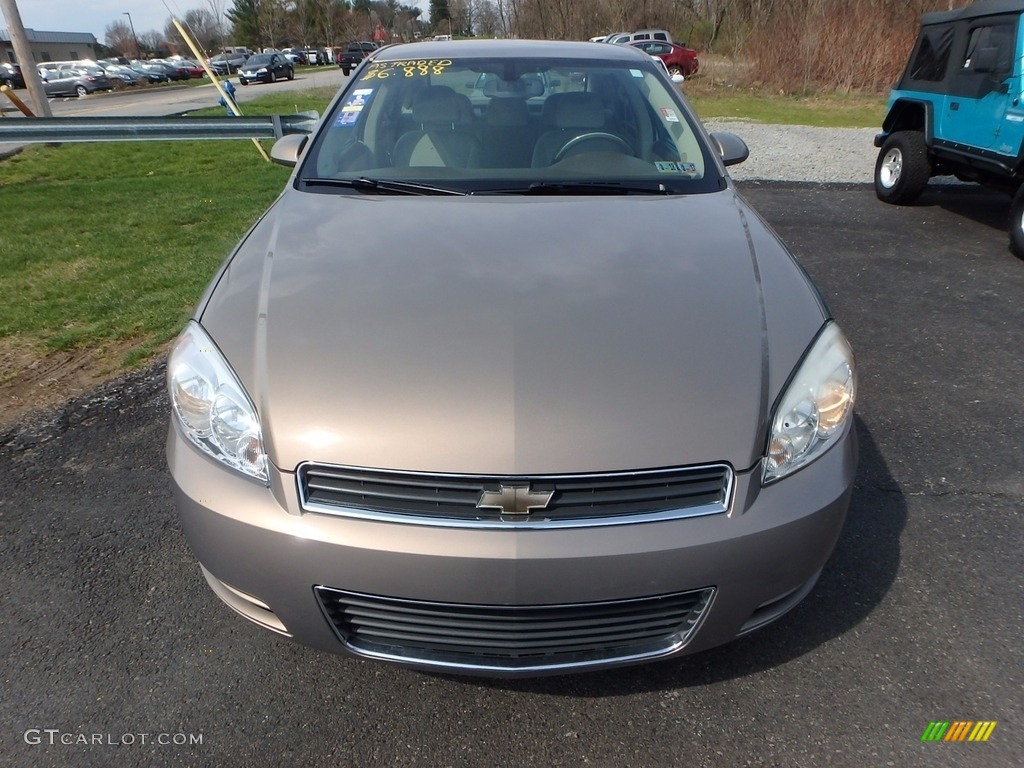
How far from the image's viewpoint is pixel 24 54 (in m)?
11.4

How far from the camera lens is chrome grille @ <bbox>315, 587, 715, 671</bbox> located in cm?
170

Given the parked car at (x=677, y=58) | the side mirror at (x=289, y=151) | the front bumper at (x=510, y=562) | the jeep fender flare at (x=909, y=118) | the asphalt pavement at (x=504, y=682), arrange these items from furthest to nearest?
the parked car at (x=677, y=58) < the jeep fender flare at (x=909, y=118) < the side mirror at (x=289, y=151) < the asphalt pavement at (x=504, y=682) < the front bumper at (x=510, y=562)

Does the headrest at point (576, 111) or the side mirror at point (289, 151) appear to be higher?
the headrest at point (576, 111)

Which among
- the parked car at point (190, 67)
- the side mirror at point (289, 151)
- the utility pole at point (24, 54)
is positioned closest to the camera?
the side mirror at point (289, 151)

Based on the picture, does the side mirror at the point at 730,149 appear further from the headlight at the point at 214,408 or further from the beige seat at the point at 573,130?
the headlight at the point at 214,408

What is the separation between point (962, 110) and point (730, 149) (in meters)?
4.87

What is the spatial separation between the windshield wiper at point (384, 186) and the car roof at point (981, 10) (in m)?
6.21

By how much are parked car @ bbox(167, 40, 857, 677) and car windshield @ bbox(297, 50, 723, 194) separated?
657 millimetres

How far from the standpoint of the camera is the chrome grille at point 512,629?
5.57 feet

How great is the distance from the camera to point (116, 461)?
3127 millimetres

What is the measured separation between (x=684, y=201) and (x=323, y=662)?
1.99 metres

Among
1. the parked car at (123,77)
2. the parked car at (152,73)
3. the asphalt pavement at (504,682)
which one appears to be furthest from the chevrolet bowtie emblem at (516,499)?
the parked car at (152,73)

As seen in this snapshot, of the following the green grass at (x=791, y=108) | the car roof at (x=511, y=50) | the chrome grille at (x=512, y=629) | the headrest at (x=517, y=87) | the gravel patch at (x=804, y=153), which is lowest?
the green grass at (x=791, y=108)

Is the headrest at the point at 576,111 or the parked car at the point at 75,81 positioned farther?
the parked car at the point at 75,81
